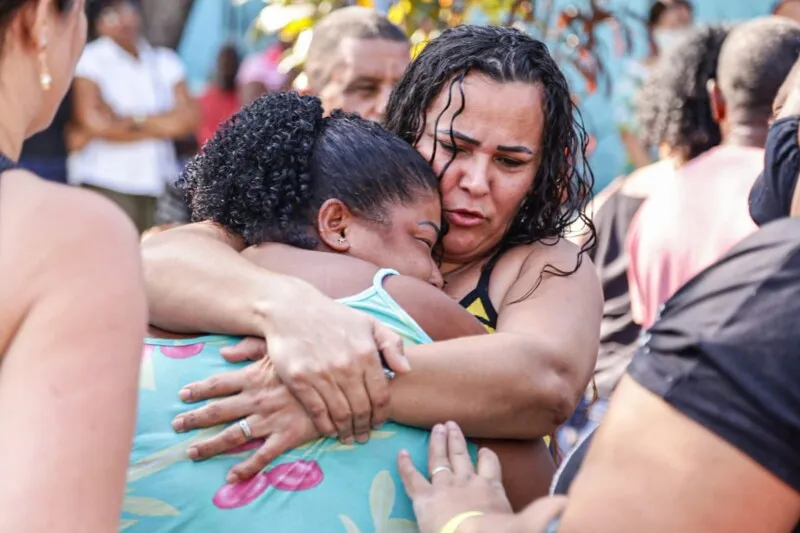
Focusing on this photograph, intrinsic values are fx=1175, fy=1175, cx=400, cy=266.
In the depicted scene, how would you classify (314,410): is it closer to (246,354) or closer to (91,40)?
(246,354)

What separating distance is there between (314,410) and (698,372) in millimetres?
776

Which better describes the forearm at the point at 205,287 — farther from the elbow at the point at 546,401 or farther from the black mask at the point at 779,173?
the black mask at the point at 779,173

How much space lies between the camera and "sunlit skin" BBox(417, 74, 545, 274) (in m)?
2.76

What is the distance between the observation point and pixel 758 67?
4.60m

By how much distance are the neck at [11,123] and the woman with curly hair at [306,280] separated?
56 cm

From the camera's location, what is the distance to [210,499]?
2.00 m

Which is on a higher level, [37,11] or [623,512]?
[37,11]

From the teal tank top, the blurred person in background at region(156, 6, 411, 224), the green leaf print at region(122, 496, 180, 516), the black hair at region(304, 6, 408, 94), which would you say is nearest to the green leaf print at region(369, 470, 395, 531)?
the teal tank top

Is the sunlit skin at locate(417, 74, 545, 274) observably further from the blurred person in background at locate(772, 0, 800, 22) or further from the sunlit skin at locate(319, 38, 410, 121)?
the blurred person in background at locate(772, 0, 800, 22)

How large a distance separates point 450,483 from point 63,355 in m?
0.80

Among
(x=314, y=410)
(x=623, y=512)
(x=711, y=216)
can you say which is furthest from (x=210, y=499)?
(x=711, y=216)

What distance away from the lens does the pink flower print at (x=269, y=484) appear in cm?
200

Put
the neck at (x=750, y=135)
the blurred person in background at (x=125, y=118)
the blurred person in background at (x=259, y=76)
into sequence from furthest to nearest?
the blurred person in background at (x=259, y=76), the blurred person in background at (x=125, y=118), the neck at (x=750, y=135)

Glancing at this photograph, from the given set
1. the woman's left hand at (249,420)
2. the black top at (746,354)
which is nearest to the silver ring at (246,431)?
the woman's left hand at (249,420)
